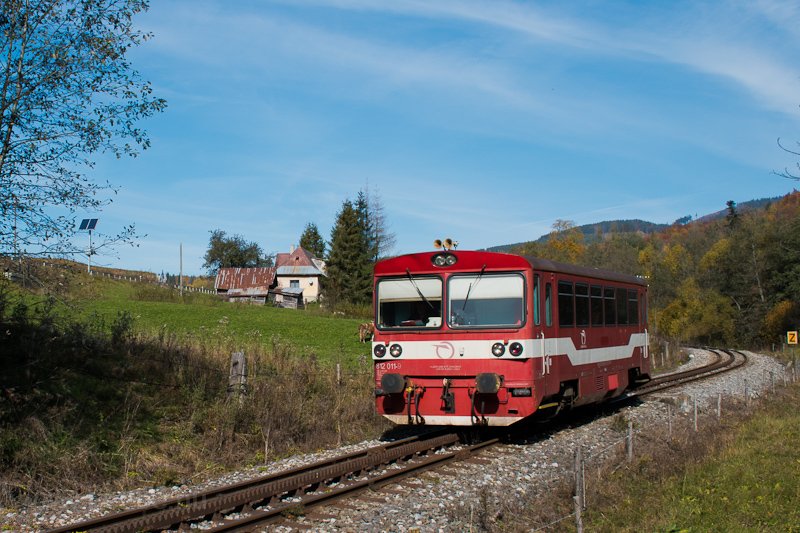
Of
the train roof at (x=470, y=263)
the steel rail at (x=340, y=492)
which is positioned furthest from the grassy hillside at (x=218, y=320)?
the steel rail at (x=340, y=492)

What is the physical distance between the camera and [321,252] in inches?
4220

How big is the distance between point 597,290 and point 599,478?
216 inches

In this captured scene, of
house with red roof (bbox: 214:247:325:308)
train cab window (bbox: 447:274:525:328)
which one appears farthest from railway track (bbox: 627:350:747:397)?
house with red roof (bbox: 214:247:325:308)

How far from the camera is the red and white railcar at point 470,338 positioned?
443 inches

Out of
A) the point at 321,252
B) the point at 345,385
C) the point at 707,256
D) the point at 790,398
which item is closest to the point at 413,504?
the point at 345,385

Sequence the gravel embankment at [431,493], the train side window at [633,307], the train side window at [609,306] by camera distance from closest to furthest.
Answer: the gravel embankment at [431,493]
the train side window at [609,306]
the train side window at [633,307]

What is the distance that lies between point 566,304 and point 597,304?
182cm

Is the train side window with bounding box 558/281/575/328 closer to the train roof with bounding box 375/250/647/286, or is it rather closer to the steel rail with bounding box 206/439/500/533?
the train roof with bounding box 375/250/647/286

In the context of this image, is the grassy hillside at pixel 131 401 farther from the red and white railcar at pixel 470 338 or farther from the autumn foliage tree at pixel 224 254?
the autumn foliage tree at pixel 224 254

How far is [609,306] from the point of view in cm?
1510

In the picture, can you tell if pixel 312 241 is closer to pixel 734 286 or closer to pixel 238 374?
pixel 734 286

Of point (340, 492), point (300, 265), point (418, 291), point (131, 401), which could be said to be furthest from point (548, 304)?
point (300, 265)

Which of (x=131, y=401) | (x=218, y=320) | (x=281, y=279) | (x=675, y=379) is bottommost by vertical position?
(x=675, y=379)

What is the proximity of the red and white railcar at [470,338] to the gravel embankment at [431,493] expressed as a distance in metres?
0.74
